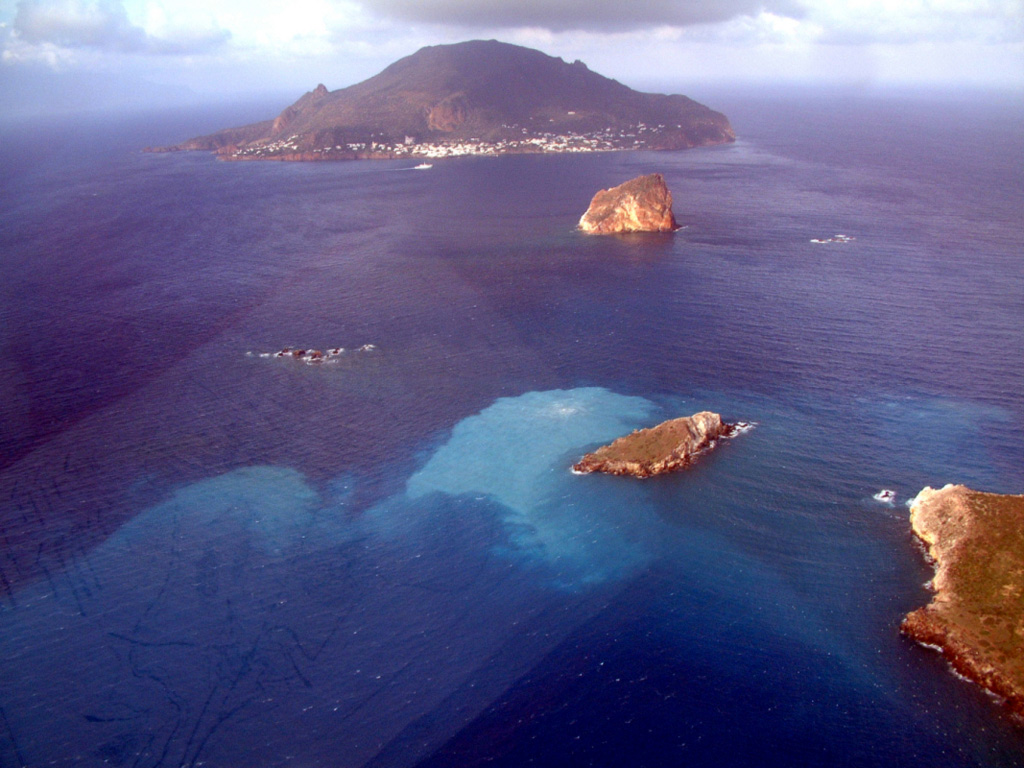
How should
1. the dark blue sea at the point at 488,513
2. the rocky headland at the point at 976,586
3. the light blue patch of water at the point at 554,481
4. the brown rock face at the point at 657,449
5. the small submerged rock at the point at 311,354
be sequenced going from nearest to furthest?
the dark blue sea at the point at 488,513, the rocky headland at the point at 976,586, the light blue patch of water at the point at 554,481, the brown rock face at the point at 657,449, the small submerged rock at the point at 311,354

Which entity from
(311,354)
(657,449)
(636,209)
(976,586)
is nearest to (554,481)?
(657,449)

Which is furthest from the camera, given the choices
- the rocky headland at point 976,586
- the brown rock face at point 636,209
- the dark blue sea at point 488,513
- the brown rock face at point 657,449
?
the brown rock face at point 636,209

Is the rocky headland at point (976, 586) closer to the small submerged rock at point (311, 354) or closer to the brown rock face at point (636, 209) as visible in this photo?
the small submerged rock at point (311, 354)

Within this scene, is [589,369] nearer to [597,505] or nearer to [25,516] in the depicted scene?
[597,505]

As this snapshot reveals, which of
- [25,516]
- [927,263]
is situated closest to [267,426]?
[25,516]

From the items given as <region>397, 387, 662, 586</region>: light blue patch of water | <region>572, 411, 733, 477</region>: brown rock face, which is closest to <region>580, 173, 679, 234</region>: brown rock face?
<region>397, 387, 662, 586</region>: light blue patch of water

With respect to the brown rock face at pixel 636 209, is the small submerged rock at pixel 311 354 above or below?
below

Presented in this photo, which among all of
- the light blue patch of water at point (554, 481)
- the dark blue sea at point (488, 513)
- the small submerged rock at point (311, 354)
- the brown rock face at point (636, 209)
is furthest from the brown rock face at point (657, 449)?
the brown rock face at point (636, 209)

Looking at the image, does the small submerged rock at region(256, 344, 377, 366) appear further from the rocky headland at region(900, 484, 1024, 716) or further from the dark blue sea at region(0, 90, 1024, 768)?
the rocky headland at region(900, 484, 1024, 716)

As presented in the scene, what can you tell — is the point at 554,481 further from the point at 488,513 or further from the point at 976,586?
the point at 976,586
